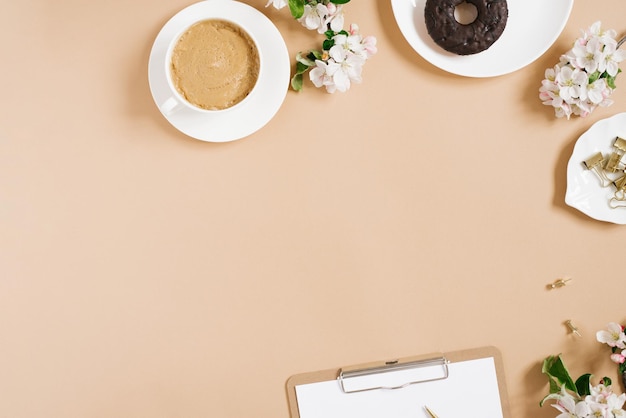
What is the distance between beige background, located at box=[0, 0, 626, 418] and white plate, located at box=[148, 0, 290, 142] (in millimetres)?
52

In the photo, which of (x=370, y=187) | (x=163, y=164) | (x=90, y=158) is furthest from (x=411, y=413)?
(x=90, y=158)

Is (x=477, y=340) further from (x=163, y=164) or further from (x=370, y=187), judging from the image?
(x=163, y=164)

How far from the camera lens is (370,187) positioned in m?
1.31

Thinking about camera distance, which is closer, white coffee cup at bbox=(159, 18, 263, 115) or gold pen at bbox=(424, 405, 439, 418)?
white coffee cup at bbox=(159, 18, 263, 115)

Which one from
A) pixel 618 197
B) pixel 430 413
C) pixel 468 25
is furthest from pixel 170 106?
pixel 618 197

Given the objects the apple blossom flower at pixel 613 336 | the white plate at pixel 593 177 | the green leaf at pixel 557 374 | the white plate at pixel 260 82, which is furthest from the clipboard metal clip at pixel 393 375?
the white plate at pixel 260 82

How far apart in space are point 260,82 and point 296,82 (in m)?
0.08

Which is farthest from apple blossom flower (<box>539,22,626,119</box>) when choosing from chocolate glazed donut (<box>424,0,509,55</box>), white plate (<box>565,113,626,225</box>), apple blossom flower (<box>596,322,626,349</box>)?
apple blossom flower (<box>596,322,626,349</box>)

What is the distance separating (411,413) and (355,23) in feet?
2.82

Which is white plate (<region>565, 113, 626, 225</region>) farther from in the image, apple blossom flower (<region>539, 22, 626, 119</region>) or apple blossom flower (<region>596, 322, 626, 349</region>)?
A: apple blossom flower (<region>596, 322, 626, 349</region>)

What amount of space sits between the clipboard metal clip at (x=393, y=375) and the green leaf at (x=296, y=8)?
76 cm

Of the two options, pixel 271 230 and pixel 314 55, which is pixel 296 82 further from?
pixel 271 230

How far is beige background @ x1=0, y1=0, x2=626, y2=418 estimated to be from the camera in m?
1.29

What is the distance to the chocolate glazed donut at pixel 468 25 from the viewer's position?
48.3 inches
